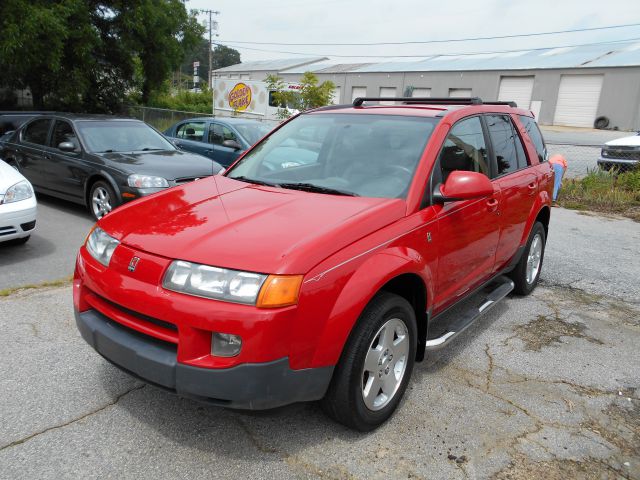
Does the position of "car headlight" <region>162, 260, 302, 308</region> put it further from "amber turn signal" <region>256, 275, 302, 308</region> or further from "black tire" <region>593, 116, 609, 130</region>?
"black tire" <region>593, 116, 609, 130</region>

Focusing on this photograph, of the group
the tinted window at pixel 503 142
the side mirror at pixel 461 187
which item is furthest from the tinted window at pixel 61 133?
the side mirror at pixel 461 187

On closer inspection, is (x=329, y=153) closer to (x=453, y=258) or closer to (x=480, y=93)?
(x=453, y=258)

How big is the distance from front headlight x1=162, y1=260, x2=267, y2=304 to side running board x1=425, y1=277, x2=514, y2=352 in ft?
4.63

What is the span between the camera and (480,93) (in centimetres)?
4250

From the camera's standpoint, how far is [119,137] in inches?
312

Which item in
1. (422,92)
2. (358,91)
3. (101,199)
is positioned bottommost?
(101,199)

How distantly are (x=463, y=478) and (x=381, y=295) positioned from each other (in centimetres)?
97

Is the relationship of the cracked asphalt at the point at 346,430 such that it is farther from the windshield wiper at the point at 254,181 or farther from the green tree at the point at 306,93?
the green tree at the point at 306,93

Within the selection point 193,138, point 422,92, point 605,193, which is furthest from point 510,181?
point 422,92

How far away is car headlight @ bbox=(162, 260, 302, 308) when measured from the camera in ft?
7.38

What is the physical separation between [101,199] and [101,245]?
186 inches

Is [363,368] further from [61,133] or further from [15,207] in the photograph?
[61,133]

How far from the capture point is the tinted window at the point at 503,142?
4.11 meters

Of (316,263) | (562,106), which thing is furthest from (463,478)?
(562,106)
